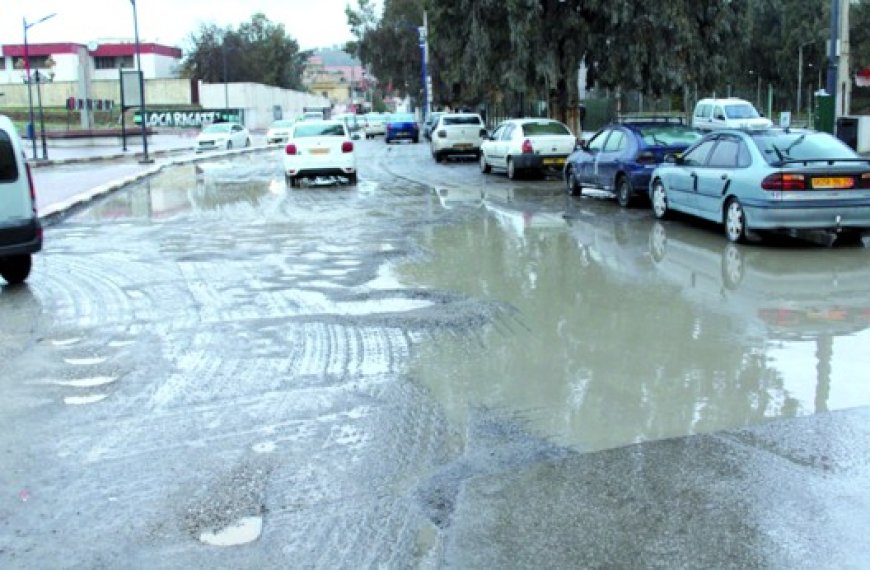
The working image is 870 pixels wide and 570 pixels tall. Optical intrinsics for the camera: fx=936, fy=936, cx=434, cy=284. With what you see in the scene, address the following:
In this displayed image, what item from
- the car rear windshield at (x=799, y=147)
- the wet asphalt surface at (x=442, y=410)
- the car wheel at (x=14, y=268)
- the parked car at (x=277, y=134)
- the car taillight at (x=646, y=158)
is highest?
the parked car at (x=277, y=134)

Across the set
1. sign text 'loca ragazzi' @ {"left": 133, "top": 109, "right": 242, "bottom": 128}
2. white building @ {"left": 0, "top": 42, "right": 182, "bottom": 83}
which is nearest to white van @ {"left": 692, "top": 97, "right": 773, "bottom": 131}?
sign text 'loca ragazzi' @ {"left": 133, "top": 109, "right": 242, "bottom": 128}

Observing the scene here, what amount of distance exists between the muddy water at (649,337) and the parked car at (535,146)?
33.6ft

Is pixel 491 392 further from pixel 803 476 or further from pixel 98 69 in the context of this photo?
pixel 98 69

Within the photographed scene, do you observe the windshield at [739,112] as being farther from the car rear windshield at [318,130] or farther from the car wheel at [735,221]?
the car wheel at [735,221]

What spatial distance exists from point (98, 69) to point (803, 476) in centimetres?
12707

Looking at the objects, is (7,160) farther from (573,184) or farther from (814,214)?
(573,184)

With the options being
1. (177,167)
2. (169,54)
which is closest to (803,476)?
(177,167)

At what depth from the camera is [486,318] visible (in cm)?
837

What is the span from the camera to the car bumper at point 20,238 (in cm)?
998

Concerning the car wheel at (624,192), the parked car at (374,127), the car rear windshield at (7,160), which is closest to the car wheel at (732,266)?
the car wheel at (624,192)

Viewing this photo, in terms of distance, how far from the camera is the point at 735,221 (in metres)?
12.2

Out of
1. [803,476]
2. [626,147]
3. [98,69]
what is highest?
[98,69]

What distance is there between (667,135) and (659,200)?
2555 mm

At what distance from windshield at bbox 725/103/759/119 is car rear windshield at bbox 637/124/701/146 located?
1935cm
